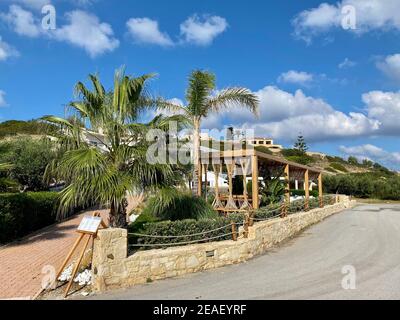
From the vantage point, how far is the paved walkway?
7062 mm

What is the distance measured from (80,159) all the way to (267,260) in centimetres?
543

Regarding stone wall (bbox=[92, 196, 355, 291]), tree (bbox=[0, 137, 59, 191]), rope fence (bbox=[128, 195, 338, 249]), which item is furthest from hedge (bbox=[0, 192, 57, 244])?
stone wall (bbox=[92, 196, 355, 291])

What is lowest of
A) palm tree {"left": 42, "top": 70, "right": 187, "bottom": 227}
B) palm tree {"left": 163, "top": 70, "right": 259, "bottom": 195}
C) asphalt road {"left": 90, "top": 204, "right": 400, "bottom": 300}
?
asphalt road {"left": 90, "top": 204, "right": 400, "bottom": 300}

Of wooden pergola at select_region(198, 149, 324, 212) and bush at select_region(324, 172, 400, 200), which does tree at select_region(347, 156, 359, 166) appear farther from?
wooden pergola at select_region(198, 149, 324, 212)

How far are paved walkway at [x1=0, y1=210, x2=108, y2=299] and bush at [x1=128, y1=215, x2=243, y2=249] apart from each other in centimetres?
220

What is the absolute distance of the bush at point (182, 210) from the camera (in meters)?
11.0

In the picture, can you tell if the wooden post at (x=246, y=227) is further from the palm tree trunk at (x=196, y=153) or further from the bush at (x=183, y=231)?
the palm tree trunk at (x=196, y=153)

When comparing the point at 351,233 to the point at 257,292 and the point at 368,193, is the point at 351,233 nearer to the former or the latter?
the point at 257,292

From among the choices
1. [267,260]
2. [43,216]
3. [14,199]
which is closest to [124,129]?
[267,260]

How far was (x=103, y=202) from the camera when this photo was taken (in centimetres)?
775

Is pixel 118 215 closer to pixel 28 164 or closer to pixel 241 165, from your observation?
pixel 241 165

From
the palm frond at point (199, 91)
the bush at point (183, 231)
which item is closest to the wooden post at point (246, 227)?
the bush at point (183, 231)

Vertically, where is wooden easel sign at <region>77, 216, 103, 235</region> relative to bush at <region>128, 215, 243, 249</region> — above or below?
above

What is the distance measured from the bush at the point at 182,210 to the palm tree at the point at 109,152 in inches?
102
